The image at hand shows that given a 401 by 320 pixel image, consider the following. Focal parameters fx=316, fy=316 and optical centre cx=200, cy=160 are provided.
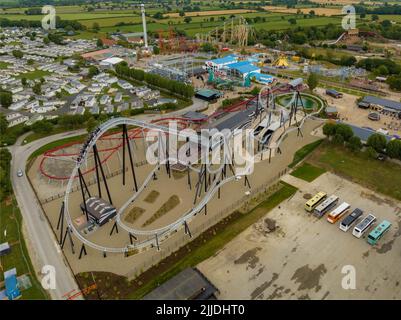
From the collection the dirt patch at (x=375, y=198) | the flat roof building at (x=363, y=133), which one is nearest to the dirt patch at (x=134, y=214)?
the dirt patch at (x=375, y=198)

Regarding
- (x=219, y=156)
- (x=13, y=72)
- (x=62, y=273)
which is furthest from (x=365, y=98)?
(x=13, y=72)

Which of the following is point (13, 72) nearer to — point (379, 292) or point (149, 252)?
point (149, 252)

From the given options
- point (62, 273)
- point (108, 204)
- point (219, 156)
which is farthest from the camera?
point (219, 156)

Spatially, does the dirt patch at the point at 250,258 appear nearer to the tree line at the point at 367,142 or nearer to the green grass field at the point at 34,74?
the tree line at the point at 367,142

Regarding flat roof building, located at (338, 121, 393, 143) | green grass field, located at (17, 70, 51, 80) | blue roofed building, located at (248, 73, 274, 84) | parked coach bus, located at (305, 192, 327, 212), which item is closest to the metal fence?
parked coach bus, located at (305, 192, 327, 212)

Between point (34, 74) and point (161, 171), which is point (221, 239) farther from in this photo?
point (34, 74)

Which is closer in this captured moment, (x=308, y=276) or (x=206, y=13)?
(x=308, y=276)

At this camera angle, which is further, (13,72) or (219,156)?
(13,72)

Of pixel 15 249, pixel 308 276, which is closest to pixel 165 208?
pixel 15 249
